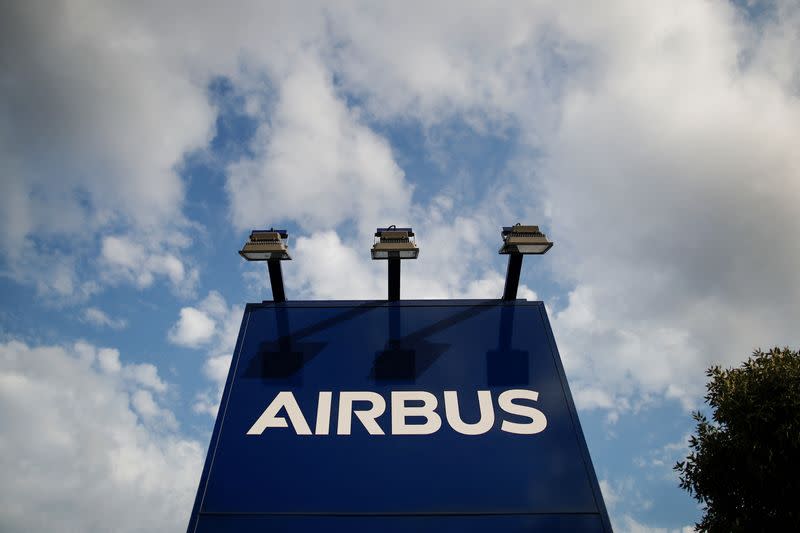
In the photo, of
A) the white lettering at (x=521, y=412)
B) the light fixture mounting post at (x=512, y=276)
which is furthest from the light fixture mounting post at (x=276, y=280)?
the white lettering at (x=521, y=412)

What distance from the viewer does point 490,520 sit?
4660 millimetres

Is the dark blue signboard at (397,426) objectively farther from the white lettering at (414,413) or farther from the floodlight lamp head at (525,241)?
the floodlight lamp head at (525,241)

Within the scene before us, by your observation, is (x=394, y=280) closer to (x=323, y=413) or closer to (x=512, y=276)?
(x=512, y=276)

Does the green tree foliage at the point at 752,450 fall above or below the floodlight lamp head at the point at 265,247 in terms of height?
below

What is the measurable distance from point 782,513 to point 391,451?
21.1 feet

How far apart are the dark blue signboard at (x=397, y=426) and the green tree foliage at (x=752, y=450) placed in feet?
13.8

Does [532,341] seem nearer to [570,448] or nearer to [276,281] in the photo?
[570,448]

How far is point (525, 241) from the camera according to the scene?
612 cm

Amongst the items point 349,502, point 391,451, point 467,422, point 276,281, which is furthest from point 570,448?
point 276,281

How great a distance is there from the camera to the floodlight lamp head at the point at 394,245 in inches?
237

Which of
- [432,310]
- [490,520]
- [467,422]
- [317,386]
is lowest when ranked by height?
[490,520]

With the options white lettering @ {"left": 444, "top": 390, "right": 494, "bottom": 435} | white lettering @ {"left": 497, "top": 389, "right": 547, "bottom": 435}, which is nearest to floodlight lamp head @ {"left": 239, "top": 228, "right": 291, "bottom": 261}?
white lettering @ {"left": 444, "top": 390, "right": 494, "bottom": 435}

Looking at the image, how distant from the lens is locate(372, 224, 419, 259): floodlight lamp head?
237 inches

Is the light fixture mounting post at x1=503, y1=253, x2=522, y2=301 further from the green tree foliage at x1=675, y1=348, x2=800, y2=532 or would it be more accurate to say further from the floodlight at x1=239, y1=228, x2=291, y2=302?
the green tree foliage at x1=675, y1=348, x2=800, y2=532
